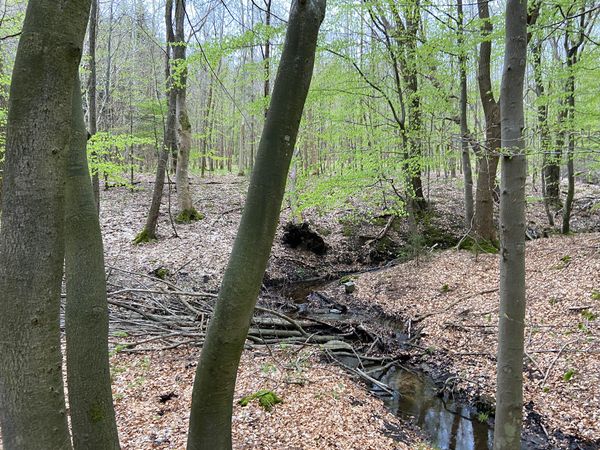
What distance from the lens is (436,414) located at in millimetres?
5430

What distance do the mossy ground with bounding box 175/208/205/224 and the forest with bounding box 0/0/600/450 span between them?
4.3 inches

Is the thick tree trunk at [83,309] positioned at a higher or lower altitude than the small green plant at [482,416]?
higher

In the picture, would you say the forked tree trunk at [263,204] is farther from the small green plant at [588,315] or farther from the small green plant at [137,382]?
the small green plant at [588,315]

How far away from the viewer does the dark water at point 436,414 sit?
15.9 feet

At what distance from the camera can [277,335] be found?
263 inches

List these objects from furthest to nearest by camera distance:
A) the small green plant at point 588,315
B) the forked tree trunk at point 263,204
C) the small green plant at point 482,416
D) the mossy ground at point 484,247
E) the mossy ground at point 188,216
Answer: the mossy ground at point 188,216 → the mossy ground at point 484,247 → the small green plant at point 588,315 → the small green plant at point 482,416 → the forked tree trunk at point 263,204

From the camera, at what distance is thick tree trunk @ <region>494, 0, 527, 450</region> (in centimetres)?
286

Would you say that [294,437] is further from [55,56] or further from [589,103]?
[589,103]

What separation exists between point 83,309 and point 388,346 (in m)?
6.23

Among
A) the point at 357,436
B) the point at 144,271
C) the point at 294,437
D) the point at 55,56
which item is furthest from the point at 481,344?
the point at 144,271

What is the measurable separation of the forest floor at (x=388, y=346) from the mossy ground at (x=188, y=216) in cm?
56

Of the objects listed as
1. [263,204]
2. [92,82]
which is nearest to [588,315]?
[263,204]

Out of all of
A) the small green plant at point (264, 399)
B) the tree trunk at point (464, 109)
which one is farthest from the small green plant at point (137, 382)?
the tree trunk at point (464, 109)

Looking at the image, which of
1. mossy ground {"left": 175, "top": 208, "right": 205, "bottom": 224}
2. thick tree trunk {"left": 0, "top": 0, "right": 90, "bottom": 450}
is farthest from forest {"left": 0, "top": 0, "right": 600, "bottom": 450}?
mossy ground {"left": 175, "top": 208, "right": 205, "bottom": 224}
